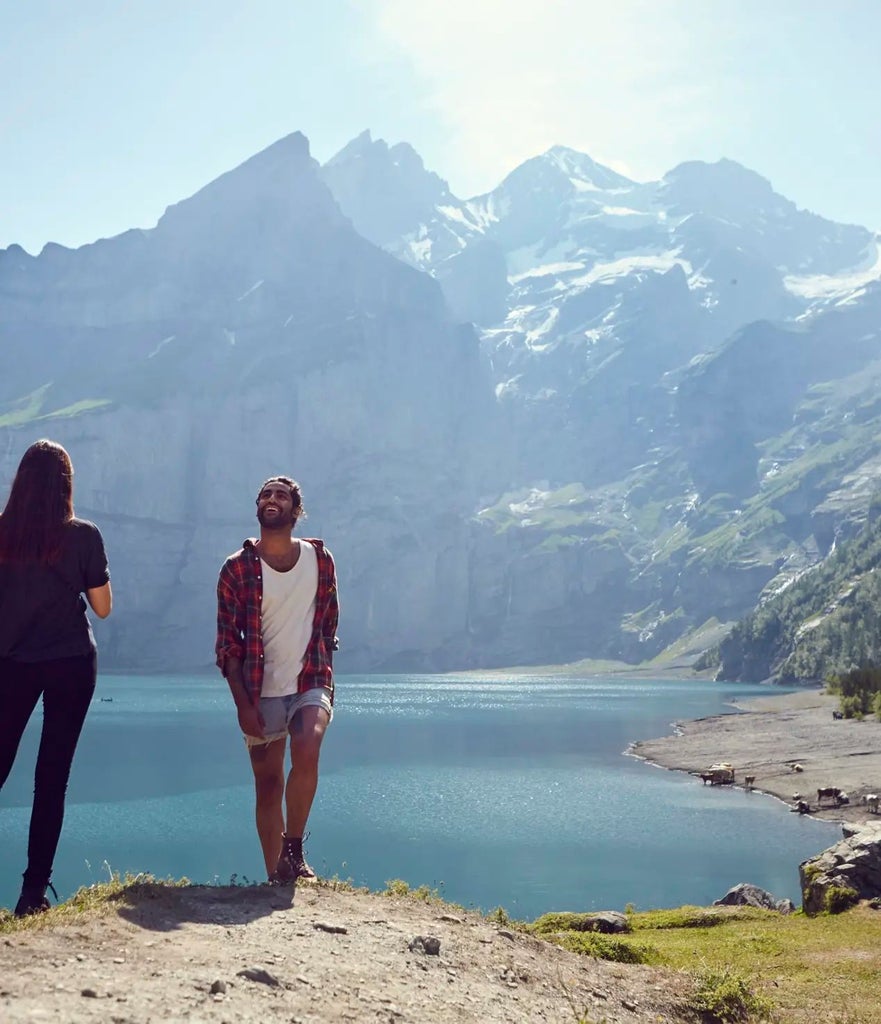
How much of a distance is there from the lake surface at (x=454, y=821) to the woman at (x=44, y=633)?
68.5 feet

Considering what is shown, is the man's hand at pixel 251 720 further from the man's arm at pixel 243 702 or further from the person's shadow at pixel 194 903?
the person's shadow at pixel 194 903

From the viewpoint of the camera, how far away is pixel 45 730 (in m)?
9.85

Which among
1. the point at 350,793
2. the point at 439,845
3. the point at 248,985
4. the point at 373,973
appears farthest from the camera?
the point at 350,793

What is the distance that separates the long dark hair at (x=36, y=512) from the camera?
31.8ft

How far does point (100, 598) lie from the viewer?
10.2 m

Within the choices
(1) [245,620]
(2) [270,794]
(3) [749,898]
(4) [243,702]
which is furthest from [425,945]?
(3) [749,898]

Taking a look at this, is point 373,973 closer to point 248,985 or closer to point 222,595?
point 248,985

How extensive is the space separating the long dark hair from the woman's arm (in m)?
0.55

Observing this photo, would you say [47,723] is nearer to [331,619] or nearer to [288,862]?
[288,862]

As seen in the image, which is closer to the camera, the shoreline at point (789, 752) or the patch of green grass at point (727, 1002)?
the patch of green grass at point (727, 1002)

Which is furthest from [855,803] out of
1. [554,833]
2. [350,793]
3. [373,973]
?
[373,973]

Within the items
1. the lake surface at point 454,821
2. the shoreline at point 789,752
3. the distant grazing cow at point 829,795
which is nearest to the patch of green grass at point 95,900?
the lake surface at point 454,821

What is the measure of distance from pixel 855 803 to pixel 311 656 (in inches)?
2322

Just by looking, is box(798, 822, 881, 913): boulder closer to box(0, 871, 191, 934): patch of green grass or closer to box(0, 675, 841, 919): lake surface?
box(0, 675, 841, 919): lake surface
